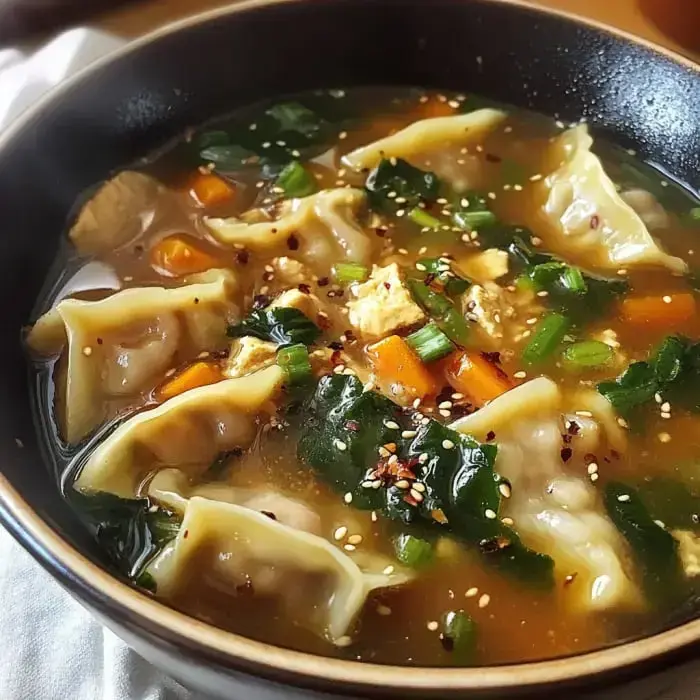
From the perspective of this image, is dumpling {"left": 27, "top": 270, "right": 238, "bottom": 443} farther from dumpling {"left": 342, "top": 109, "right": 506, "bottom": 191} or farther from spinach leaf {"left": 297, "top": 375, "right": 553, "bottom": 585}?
dumpling {"left": 342, "top": 109, "right": 506, "bottom": 191}

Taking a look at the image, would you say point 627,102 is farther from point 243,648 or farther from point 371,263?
point 243,648

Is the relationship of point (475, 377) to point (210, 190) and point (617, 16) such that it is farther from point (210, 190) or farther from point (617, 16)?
point (617, 16)

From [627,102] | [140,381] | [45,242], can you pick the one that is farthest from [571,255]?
[45,242]

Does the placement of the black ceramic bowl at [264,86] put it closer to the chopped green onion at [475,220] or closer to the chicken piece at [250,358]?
the chicken piece at [250,358]

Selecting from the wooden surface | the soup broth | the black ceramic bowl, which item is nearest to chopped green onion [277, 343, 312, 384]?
the soup broth

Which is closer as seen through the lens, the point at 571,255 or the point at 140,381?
the point at 140,381

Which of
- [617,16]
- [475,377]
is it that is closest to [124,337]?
[475,377]

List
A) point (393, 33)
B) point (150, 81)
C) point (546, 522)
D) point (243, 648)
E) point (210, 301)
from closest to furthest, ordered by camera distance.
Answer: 1. point (243, 648)
2. point (546, 522)
3. point (210, 301)
4. point (150, 81)
5. point (393, 33)

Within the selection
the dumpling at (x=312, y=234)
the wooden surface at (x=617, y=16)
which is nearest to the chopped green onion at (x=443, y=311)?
the dumpling at (x=312, y=234)
